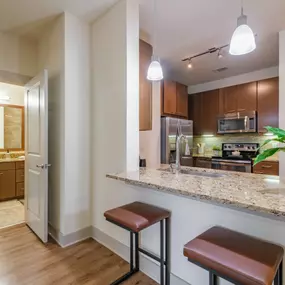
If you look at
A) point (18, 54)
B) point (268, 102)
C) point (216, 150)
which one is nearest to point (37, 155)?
point (18, 54)

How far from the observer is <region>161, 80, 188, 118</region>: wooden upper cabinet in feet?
13.5

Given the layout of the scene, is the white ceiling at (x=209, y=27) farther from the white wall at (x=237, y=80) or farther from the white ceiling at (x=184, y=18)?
the white wall at (x=237, y=80)

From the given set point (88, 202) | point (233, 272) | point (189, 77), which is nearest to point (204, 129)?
point (189, 77)

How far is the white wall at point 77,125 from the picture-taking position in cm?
241

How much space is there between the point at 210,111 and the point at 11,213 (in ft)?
14.3

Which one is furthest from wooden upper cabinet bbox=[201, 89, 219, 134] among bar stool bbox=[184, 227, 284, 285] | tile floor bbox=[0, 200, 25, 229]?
tile floor bbox=[0, 200, 25, 229]

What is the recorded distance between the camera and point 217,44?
10.0ft

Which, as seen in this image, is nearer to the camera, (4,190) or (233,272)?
(233,272)

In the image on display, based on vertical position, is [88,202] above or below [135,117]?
below

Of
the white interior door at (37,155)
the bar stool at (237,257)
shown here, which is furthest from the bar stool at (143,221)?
the white interior door at (37,155)

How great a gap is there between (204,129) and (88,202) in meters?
3.23

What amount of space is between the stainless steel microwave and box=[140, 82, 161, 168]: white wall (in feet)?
4.95

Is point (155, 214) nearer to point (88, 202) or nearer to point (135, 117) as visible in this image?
point (135, 117)

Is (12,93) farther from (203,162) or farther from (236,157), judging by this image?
(236,157)
